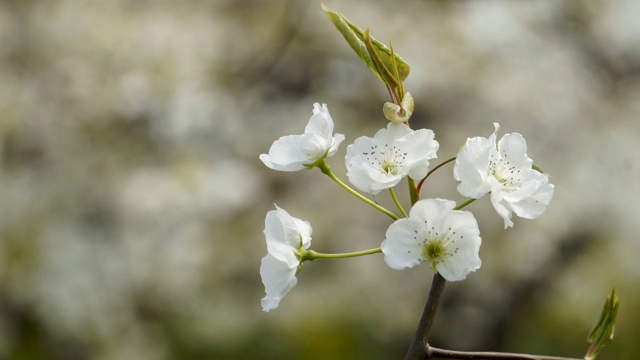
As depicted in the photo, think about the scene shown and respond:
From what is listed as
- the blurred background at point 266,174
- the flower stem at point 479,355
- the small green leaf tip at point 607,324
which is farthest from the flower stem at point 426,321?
the blurred background at point 266,174

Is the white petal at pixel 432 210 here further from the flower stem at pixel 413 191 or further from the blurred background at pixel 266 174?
the blurred background at pixel 266 174

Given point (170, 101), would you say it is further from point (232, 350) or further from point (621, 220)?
point (621, 220)

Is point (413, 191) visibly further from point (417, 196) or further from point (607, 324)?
point (607, 324)

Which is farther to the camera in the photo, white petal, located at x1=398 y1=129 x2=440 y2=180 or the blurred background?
the blurred background

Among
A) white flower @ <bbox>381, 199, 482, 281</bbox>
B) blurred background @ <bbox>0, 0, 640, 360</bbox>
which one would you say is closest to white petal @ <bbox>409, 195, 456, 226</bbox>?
white flower @ <bbox>381, 199, 482, 281</bbox>

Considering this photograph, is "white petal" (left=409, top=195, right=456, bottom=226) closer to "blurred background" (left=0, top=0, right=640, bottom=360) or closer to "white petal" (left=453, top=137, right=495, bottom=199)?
"white petal" (left=453, top=137, right=495, bottom=199)

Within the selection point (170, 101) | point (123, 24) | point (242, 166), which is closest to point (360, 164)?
point (242, 166)
